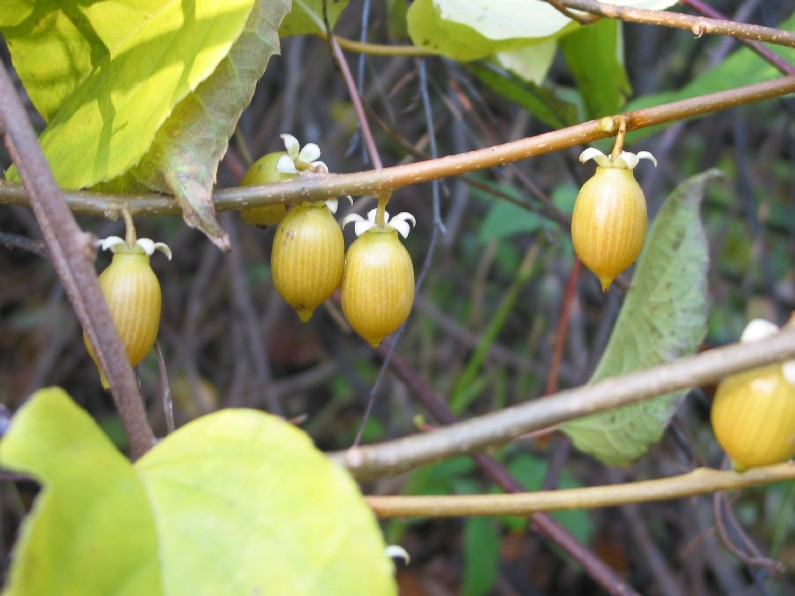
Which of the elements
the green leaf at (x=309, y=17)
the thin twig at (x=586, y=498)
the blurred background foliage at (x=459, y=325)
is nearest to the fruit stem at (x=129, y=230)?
the thin twig at (x=586, y=498)

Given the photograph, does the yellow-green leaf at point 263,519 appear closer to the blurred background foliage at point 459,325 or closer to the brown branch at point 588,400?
the brown branch at point 588,400

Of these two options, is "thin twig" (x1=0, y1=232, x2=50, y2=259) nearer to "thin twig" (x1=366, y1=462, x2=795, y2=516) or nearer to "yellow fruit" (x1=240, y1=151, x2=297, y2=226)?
"yellow fruit" (x1=240, y1=151, x2=297, y2=226)

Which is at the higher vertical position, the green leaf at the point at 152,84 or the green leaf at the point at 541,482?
the green leaf at the point at 152,84

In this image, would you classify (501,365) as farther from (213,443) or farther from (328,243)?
(213,443)

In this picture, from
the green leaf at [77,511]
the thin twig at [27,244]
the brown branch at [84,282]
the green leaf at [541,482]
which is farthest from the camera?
the green leaf at [541,482]

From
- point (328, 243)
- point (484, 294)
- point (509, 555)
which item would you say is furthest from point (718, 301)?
point (328, 243)
